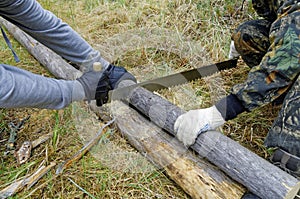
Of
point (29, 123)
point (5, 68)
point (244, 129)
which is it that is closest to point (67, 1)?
point (29, 123)

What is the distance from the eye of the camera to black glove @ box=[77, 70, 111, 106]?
89.0 inches

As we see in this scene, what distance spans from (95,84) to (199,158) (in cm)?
85

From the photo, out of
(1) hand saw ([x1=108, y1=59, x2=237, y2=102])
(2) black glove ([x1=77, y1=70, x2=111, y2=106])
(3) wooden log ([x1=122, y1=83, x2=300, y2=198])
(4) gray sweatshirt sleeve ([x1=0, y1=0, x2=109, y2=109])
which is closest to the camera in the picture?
(3) wooden log ([x1=122, y1=83, x2=300, y2=198])

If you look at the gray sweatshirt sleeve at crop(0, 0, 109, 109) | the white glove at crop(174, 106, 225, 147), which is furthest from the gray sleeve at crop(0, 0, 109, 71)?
the white glove at crop(174, 106, 225, 147)

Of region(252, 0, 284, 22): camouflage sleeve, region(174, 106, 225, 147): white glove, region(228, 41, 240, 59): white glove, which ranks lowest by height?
region(174, 106, 225, 147): white glove

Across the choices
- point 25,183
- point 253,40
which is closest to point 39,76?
point 25,183

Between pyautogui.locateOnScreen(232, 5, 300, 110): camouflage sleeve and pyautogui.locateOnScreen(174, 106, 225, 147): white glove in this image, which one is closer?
pyautogui.locateOnScreen(232, 5, 300, 110): camouflage sleeve

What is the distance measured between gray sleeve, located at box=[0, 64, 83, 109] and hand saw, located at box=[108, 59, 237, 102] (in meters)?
0.38

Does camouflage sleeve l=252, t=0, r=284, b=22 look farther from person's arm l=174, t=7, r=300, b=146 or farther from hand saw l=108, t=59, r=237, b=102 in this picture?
person's arm l=174, t=7, r=300, b=146

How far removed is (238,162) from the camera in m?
1.85

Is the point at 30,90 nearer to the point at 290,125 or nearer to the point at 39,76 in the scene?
the point at 39,76

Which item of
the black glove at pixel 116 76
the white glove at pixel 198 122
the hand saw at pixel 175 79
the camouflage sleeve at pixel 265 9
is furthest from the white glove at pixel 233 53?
the white glove at pixel 198 122

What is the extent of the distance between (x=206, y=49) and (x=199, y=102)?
0.86m

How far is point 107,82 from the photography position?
7.76 ft
